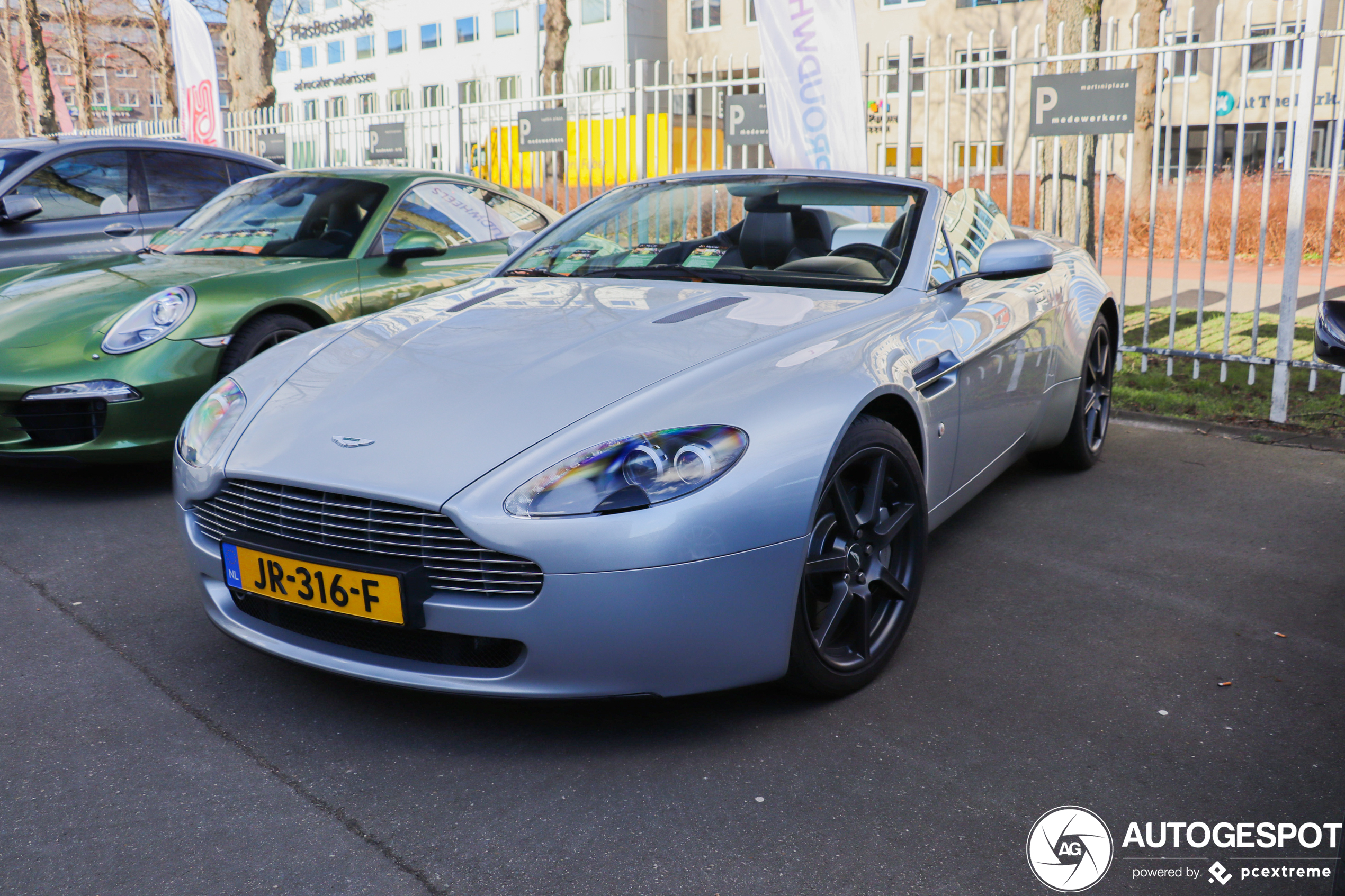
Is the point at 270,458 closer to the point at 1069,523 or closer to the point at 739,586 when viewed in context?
the point at 739,586

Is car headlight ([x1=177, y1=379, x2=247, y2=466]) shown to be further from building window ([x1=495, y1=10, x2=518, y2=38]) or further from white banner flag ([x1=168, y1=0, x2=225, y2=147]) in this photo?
building window ([x1=495, y1=10, x2=518, y2=38])

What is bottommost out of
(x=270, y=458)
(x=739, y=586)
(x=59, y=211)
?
(x=739, y=586)

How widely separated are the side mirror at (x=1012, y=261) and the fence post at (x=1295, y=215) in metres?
2.96

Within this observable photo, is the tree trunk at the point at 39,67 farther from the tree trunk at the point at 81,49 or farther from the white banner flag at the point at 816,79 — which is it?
the white banner flag at the point at 816,79

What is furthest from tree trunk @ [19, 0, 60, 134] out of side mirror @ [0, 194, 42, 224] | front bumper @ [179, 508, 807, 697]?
front bumper @ [179, 508, 807, 697]

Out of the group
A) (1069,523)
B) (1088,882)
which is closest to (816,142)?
(1069,523)

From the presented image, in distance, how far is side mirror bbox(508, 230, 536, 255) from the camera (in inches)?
166

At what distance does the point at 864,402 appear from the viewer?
2705 millimetres

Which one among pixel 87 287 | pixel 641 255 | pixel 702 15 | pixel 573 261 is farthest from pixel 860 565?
pixel 702 15

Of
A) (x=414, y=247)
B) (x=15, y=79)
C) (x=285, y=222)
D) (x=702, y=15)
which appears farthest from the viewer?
(x=702, y=15)

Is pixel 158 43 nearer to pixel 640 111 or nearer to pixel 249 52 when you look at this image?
pixel 249 52

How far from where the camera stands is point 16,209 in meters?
6.48

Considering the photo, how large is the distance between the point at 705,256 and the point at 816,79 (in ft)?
11.7

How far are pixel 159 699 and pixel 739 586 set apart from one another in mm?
1491
